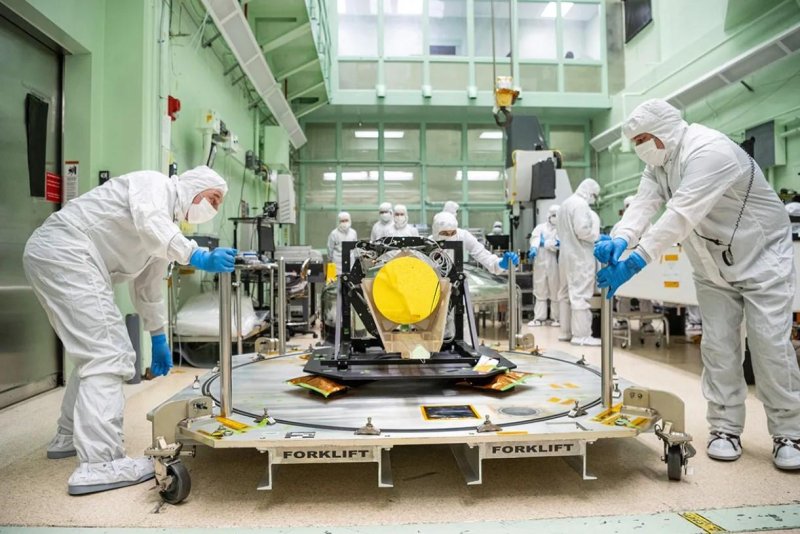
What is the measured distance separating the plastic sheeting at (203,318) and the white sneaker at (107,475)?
2261 mm

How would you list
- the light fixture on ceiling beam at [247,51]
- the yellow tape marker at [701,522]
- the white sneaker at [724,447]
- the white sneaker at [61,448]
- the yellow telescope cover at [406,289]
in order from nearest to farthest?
the yellow tape marker at [701,522] → the white sneaker at [724,447] → the white sneaker at [61,448] → the yellow telescope cover at [406,289] → the light fixture on ceiling beam at [247,51]

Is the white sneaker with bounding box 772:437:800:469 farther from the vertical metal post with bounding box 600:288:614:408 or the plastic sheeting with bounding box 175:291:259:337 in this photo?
the plastic sheeting with bounding box 175:291:259:337

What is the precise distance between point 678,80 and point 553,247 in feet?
14.1

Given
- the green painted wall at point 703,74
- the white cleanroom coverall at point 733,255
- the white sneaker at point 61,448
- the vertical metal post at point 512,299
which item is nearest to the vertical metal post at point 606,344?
the white cleanroom coverall at point 733,255

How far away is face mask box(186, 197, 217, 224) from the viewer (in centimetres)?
227

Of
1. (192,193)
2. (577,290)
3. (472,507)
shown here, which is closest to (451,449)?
(472,507)

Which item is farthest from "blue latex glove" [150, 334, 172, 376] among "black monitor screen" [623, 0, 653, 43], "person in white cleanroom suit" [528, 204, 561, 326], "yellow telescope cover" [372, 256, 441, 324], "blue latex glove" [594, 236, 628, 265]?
"black monitor screen" [623, 0, 653, 43]

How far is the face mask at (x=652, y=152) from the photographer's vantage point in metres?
2.37

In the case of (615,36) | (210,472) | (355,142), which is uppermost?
(615,36)

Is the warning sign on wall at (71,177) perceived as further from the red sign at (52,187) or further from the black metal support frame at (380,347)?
the black metal support frame at (380,347)

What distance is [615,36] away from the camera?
10875 millimetres

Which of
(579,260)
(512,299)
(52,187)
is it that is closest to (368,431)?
(512,299)

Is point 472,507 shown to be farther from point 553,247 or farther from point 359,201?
point 359,201

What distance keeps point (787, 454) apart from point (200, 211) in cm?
261
